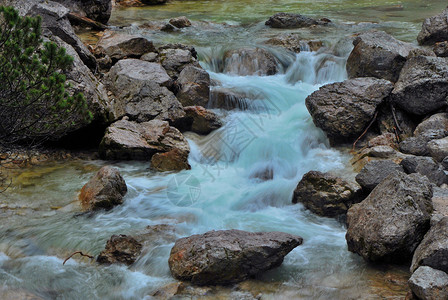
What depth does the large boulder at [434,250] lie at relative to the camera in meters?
4.59

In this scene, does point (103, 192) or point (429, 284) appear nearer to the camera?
point (429, 284)

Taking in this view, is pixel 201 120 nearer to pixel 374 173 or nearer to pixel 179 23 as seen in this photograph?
pixel 374 173

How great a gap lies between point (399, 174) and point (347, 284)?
5.01ft

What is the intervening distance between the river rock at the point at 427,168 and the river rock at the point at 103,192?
174 inches

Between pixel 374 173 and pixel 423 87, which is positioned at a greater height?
pixel 423 87

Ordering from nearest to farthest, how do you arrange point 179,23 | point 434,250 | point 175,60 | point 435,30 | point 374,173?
point 434,250, point 374,173, point 175,60, point 435,30, point 179,23

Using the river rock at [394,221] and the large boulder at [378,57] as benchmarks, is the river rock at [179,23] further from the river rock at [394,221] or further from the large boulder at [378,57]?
the river rock at [394,221]

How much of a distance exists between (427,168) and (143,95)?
227 inches

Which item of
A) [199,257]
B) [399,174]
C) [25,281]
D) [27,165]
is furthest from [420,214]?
[27,165]

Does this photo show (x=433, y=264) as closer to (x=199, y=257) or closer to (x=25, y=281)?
(x=199, y=257)

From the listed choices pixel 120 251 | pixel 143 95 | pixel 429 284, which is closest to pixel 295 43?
pixel 143 95

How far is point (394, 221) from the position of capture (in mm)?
5270

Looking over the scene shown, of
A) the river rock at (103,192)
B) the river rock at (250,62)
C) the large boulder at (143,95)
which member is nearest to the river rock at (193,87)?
the large boulder at (143,95)

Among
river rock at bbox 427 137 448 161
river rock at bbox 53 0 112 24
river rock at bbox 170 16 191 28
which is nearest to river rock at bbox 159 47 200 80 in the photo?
river rock at bbox 170 16 191 28
